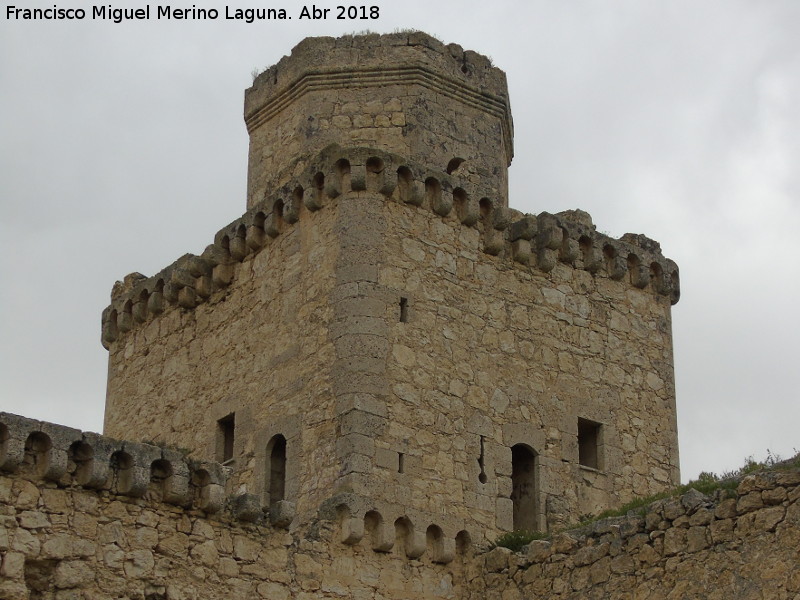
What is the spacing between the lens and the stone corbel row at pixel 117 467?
14.2 meters

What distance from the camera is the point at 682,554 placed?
14641mm

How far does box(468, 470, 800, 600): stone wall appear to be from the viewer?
13883 mm

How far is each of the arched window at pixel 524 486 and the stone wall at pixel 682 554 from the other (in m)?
1.15

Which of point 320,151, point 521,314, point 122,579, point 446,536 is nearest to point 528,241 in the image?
point 521,314

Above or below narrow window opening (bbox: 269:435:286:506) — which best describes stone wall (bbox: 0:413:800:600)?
below

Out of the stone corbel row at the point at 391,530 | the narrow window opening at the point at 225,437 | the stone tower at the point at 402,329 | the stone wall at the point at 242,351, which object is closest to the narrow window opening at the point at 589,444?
the stone tower at the point at 402,329

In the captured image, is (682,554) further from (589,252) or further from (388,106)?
(388,106)

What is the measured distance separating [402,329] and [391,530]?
2.16 meters

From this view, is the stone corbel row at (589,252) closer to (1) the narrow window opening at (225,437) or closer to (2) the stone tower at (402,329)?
(2) the stone tower at (402,329)

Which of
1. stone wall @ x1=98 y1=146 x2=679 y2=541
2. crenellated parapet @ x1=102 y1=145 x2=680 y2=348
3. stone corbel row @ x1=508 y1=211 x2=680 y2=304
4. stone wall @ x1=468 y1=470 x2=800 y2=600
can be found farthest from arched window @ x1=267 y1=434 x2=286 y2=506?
stone corbel row @ x1=508 y1=211 x2=680 y2=304

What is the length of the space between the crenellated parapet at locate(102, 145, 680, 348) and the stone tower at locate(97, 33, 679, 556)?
0.09ft

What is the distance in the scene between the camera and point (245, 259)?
750 inches

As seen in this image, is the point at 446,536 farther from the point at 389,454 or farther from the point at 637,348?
the point at 637,348

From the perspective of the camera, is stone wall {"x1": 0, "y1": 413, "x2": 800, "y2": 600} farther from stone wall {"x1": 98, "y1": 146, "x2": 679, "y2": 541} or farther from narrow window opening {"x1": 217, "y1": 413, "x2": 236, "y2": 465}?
narrow window opening {"x1": 217, "y1": 413, "x2": 236, "y2": 465}
